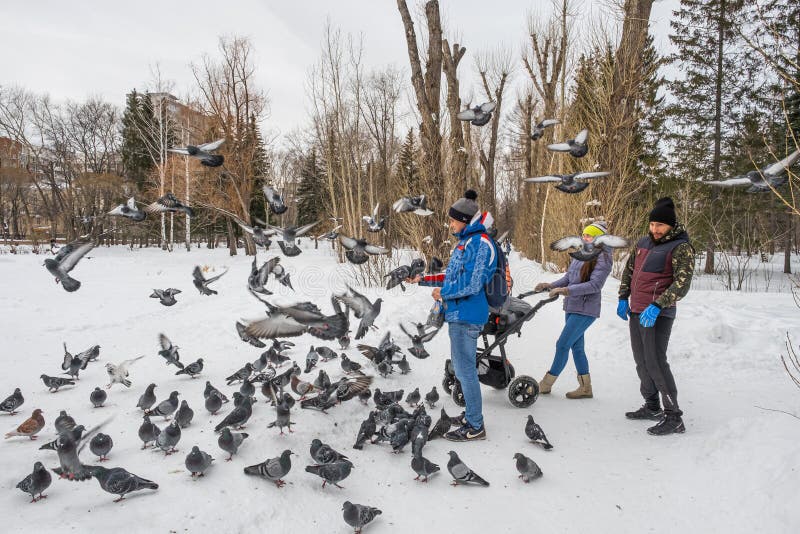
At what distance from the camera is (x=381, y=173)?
91.7 feet

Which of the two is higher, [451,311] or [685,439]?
[451,311]

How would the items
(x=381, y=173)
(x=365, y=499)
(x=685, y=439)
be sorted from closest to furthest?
(x=365, y=499) → (x=685, y=439) → (x=381, y=173)

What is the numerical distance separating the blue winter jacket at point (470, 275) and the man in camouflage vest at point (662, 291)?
1582 mm

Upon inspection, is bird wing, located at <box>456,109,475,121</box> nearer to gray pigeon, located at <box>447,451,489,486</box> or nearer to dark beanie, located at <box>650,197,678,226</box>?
dark beanie, located at <box>650,197,678,226</box>

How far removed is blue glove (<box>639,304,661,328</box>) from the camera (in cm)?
382

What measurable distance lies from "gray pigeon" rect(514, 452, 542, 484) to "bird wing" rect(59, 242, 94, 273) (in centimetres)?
411

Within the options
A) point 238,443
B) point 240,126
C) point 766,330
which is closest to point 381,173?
point 240,126

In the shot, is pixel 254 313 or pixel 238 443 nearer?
pixel 238 443

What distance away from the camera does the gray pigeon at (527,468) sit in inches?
126

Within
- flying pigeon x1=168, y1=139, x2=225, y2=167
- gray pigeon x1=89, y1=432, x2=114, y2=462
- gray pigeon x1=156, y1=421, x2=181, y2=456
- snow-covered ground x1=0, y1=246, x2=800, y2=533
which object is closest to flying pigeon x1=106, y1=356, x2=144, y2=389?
snow-covered ground x1=0, y1=246, x2=800, y2=533

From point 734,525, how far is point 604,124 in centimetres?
1099

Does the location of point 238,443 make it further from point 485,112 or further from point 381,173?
point 381,173

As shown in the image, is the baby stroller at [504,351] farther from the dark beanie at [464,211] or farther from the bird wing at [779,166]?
the bird wing at [779,166]

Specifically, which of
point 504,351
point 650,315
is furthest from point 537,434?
point 650,315
